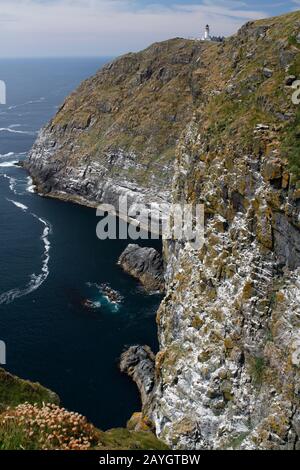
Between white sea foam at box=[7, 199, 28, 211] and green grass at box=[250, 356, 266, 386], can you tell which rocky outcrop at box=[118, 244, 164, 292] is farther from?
green grass at box=[250, 356, 266, 386]

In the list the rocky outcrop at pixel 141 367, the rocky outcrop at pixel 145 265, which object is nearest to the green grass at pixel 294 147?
the rocky outcrop at pixel 141 367

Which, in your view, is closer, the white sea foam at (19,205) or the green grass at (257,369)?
the green grass at (257,369)

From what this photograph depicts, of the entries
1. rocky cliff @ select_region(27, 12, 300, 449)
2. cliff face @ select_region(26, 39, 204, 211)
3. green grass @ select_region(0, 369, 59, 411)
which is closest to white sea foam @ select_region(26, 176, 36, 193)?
cliff face @ select_region(26, 39, 204, 211)

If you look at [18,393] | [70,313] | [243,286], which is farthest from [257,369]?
[70,313]

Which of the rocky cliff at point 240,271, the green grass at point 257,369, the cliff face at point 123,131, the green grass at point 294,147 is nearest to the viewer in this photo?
the rocky cliff at point 240,271

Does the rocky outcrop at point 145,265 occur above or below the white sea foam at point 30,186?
below

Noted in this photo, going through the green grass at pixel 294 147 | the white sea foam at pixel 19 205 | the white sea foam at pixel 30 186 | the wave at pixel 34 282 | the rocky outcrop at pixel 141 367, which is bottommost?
the rocky outcrop at pixel 141 367

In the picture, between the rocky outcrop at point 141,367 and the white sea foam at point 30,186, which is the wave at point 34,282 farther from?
the white sea foam at point 30,186
